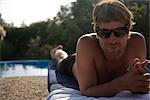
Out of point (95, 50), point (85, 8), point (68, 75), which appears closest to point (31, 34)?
point (85, 8)

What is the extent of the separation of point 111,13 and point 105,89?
0.42 metres

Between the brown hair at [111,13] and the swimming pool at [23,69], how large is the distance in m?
7.57

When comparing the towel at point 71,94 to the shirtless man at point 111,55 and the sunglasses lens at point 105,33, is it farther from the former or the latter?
the sunglasses lens at point 105,33

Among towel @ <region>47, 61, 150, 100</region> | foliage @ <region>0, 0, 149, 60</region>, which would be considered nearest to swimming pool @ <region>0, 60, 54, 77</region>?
foliage @ <region>0, 0, 149, 60</region>

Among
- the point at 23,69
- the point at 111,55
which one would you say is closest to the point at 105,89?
the point at 111,55

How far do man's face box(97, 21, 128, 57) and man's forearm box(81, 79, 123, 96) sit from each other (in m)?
0.22

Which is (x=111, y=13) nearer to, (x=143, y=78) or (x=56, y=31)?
(x=143, y=78)

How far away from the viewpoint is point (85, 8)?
14891 millimetres

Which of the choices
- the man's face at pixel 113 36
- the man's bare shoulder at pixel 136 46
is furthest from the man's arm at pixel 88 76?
the man's bare shoulder at pixel 136 46

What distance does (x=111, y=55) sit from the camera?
1.83 m

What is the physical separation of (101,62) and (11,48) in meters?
14.2

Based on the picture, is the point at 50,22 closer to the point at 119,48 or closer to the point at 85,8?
the point at 85,8

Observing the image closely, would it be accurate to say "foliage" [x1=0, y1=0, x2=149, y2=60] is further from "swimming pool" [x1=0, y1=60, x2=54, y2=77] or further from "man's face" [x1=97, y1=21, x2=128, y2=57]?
"man's face" [x1=97, y1=21, x2=128, y2=57]

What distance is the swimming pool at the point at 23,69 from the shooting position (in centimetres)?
953
